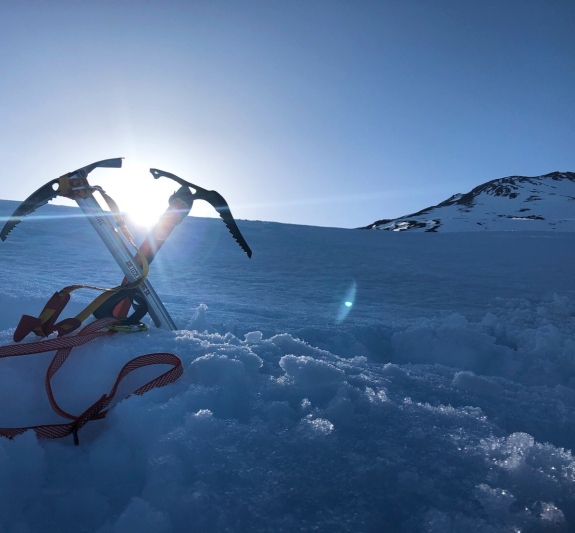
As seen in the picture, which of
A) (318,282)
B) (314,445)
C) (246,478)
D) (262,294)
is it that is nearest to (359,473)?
(314,445)

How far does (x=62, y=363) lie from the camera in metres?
1.77

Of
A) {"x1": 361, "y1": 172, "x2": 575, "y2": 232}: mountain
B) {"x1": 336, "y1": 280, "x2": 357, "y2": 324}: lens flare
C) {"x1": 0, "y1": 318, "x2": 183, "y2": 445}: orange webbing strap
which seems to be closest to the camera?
{"x1": 0, "y1": 318, "x2": 183, "y2": 445}: orange webbing strap

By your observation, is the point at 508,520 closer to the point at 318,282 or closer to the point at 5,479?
the point at 5,479

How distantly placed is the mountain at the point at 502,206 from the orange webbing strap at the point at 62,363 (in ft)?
229

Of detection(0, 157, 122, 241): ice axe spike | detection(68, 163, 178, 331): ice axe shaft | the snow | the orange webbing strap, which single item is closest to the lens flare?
the snow

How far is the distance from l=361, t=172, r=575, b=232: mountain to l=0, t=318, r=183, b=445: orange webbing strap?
229ft

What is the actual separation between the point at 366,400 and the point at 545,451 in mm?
644

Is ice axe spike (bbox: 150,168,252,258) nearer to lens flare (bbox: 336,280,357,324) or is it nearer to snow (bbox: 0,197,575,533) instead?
snow (bbox: 0,197,575,533)

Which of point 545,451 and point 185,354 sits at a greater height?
point 185,354

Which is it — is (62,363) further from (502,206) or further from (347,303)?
(502,206)

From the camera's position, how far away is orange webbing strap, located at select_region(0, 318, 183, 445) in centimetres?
143

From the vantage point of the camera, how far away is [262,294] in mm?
5086

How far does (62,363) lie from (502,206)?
105292 millimetres

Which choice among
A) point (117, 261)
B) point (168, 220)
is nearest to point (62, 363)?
point (117, 261)
